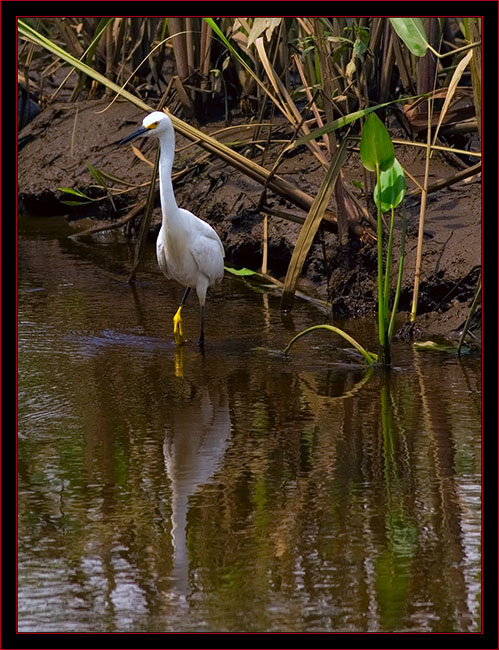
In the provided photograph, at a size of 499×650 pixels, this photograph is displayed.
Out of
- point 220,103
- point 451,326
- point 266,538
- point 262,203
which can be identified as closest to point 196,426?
point 266,538

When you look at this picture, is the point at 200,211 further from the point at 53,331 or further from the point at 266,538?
the point at 266,538

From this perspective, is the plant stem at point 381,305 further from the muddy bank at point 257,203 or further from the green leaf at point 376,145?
the muddy bank at point 257,203

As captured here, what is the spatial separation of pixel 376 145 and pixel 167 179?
1.72 m

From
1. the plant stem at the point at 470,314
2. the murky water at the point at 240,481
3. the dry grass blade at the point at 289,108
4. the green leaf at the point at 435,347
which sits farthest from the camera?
the dry grass blade at the point at 289,108

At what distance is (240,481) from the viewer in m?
4.02

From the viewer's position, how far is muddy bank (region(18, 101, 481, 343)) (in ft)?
21.4

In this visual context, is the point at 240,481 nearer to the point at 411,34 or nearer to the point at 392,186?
the point at 392,186

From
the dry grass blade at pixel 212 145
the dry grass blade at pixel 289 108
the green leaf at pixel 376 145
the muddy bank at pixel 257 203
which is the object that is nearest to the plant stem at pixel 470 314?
the muddy bank at pixel 257 203

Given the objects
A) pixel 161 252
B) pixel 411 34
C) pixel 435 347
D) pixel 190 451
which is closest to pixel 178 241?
pixel 161 252

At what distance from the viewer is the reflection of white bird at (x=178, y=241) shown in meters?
6.16

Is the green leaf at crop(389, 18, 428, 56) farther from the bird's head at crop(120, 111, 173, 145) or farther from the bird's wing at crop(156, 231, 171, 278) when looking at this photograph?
the bird's wing at crop(156, 231, 171, 278)

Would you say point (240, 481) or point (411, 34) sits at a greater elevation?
point (411, 34)

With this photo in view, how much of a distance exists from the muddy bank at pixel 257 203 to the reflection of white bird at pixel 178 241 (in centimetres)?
85

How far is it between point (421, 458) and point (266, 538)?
1035 millimetres
